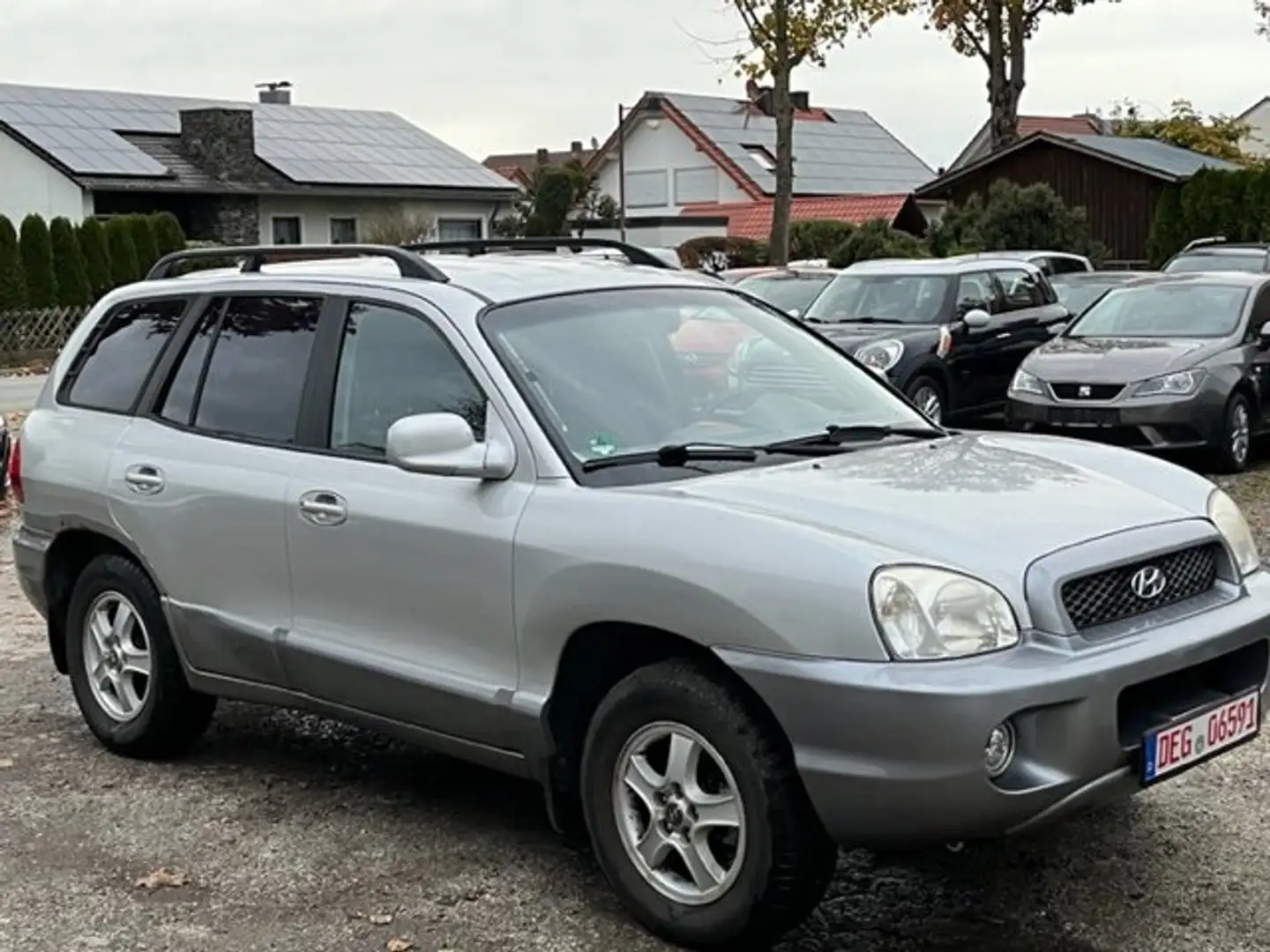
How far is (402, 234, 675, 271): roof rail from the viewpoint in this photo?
Answer: 633 centimetres

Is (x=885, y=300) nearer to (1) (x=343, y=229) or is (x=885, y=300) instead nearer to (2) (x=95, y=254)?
(2) (x=95, y=254)

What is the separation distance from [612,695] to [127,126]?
134 feet

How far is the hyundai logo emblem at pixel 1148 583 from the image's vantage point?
434cm

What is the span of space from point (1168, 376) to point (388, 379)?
8.81 m

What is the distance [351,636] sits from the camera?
5.25m

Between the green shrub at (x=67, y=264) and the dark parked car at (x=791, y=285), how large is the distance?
1784 centimetres

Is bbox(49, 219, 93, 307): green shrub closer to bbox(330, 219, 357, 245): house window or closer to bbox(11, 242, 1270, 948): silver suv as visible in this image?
bbox(330, 219, 357, 245): house window

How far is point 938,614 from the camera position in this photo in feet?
13.2

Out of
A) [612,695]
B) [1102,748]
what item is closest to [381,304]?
[612,695]

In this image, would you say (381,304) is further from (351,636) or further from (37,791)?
(37,791)

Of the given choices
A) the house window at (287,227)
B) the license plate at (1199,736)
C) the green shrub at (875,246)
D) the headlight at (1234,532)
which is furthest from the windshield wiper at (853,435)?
the house window at (287,227)

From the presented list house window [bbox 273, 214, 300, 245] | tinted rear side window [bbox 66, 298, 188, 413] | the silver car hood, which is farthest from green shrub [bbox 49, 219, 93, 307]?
the silver car hood

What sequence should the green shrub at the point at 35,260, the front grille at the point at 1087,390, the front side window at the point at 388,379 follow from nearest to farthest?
1. the front side window at the point at 388,379
2. the front grille at the point at 1087,390
3. the green shrub at the point at 35,260

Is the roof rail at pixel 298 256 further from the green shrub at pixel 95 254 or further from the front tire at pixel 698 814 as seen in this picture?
the green shrub at pixel 95 254
